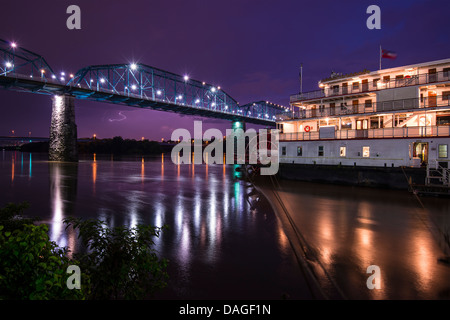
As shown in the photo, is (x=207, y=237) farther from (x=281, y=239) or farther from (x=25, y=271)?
(x=25, y=271)

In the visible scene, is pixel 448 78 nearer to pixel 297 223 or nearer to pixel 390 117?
pixel 390 117

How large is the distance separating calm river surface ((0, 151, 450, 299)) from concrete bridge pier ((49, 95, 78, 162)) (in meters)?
49.0

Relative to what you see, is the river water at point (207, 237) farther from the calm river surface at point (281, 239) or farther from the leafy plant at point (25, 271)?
the leafy plant at point (25, 271)

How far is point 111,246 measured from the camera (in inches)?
209

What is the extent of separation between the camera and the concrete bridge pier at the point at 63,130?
69.2 meters

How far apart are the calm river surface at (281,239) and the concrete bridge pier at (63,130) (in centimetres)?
4897

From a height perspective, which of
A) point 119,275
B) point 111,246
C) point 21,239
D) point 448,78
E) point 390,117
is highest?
point 448,78

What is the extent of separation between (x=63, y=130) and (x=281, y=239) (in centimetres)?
7049

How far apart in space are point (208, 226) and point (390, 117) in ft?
87.6

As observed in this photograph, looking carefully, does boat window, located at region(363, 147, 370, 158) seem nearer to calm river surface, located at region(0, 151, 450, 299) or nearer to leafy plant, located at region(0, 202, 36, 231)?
calm river surface, located at region(0, 151, 450, 299)

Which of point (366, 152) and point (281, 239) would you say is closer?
point (281, 239)

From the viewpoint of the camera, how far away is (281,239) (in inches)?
500

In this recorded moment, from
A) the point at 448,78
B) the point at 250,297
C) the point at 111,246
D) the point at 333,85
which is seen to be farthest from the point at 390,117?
the point at 111,246

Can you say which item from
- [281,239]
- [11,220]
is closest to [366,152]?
[281,239]
